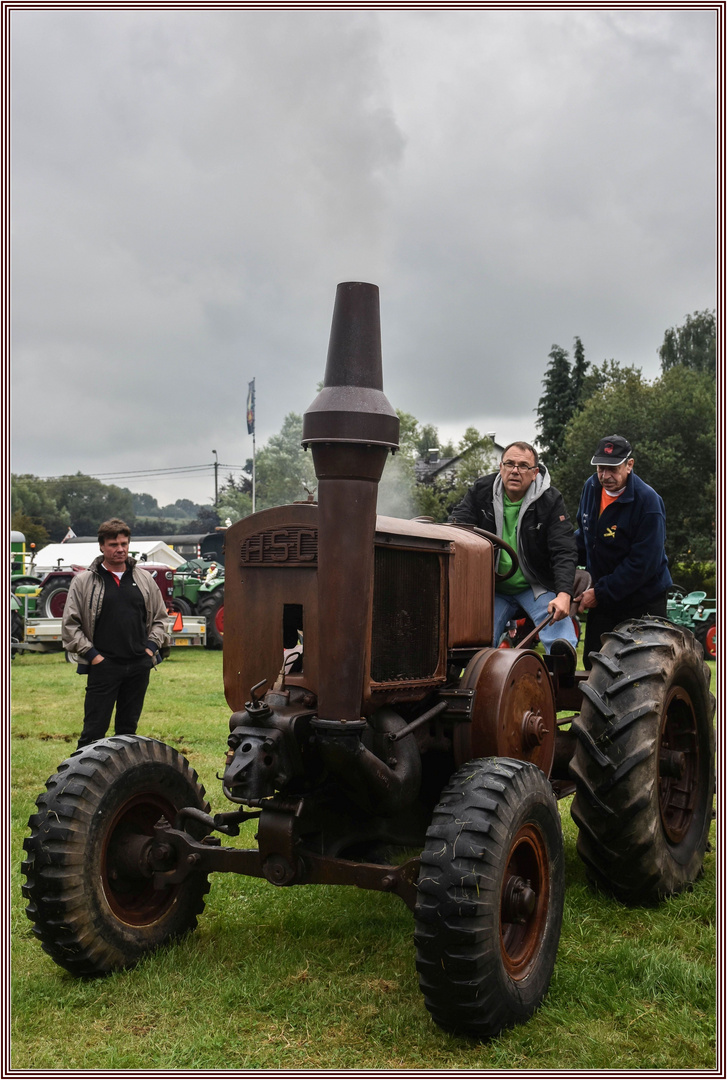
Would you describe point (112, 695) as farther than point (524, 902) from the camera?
Yes

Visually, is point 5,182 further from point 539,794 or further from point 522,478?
point 539,794

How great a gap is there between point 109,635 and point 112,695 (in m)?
0.37

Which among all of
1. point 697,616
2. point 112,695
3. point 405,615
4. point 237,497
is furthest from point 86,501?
point 405,615

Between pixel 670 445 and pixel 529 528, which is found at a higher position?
pixel 670 445

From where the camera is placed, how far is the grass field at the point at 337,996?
2.91 m

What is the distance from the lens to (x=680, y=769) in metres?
4.40

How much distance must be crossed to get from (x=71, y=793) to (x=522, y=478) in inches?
104

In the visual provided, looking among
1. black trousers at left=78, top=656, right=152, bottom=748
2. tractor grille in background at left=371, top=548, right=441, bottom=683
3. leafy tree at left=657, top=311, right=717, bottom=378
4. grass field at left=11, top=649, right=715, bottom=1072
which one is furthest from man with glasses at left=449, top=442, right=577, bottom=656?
leafy tree at left=657, top=311, right=717, bottom=378

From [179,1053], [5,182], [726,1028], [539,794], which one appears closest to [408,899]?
[539,794]

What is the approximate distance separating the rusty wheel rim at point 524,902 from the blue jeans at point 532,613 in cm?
151

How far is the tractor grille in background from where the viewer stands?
3439mm

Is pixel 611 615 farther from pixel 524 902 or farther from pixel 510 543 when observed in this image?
pixel 524 902

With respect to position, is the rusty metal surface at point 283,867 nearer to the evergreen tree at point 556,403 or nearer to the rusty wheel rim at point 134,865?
the rusty wheel rim at point 134,865

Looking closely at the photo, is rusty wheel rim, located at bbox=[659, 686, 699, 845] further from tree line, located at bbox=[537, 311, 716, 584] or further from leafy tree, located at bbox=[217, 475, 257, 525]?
leafy tree, located at bbox=[217, 475, 257, 525]
